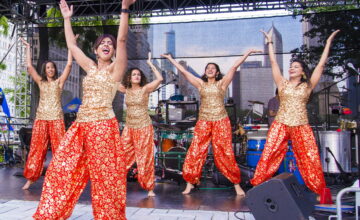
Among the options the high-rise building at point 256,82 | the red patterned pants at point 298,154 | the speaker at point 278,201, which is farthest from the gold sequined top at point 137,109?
the high-rise building at point 256,82

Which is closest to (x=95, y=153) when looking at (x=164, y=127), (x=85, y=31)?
(x=164, y=127)

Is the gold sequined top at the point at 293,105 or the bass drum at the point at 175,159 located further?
the bass drum at the point at 175,159

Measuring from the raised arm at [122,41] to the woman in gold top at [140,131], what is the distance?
2.04 metres

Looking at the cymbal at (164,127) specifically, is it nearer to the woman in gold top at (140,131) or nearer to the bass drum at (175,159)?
the bass drum at (175,159)

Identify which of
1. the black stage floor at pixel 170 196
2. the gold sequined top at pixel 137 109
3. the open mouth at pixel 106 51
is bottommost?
the black stage floor at pixel 170 196

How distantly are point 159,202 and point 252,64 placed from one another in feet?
17.0

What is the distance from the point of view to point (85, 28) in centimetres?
957

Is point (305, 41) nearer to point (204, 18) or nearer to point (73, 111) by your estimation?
point (204, 18)

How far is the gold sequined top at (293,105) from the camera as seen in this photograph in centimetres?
391

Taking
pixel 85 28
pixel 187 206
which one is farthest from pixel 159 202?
pixel 85 28

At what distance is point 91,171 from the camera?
8.18 ft

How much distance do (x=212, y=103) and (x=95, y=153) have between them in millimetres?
2440

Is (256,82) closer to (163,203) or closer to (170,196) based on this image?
(170,196)

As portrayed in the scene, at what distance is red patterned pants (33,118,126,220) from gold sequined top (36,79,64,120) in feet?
8.01
